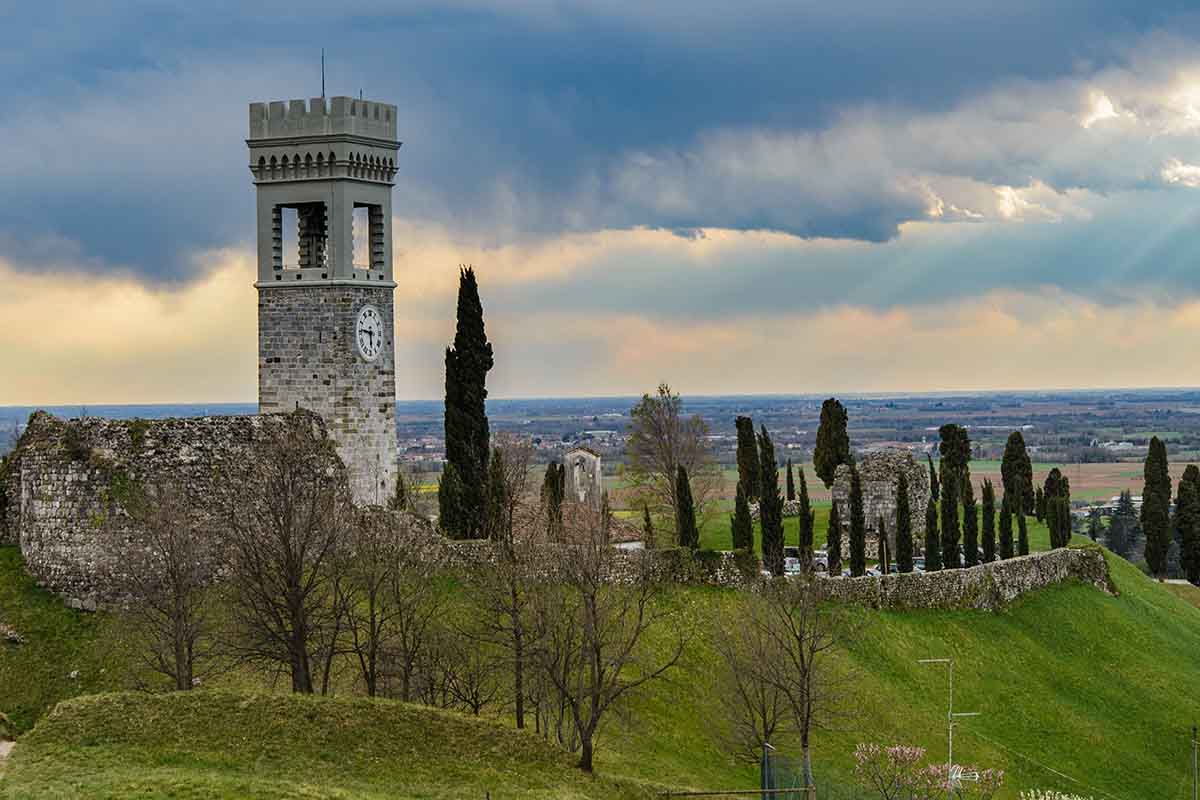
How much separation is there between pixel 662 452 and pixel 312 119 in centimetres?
2944

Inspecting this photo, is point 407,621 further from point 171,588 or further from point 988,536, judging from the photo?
point 988,536

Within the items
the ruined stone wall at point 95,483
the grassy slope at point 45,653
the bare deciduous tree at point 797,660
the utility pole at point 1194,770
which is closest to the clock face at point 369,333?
the ruined stone wall at point 95,483

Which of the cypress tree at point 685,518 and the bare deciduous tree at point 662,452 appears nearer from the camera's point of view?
the cypress tree at point 685,518

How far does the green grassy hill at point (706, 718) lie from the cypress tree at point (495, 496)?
6291 mm

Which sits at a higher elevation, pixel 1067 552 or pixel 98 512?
pixel 98 512

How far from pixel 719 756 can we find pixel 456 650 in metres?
7.92

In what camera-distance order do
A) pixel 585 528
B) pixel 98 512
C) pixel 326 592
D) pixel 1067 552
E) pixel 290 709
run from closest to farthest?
1. pixel 290 709
2. pixel 326 592
3. pixel 98 512
4. pixel 585 528
5. pixel 1067 552

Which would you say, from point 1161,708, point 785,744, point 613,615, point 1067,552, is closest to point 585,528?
point 613,615

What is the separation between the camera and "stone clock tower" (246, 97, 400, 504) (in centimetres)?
5069

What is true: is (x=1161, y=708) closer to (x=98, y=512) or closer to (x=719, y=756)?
(x=719, y=756)

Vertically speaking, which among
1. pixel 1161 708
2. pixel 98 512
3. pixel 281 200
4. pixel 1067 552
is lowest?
pixel 1161 708

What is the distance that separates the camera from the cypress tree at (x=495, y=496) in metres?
46.7

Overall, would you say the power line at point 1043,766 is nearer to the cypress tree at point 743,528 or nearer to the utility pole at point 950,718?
the utility pole at point 950,718

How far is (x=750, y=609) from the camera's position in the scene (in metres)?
44.0
